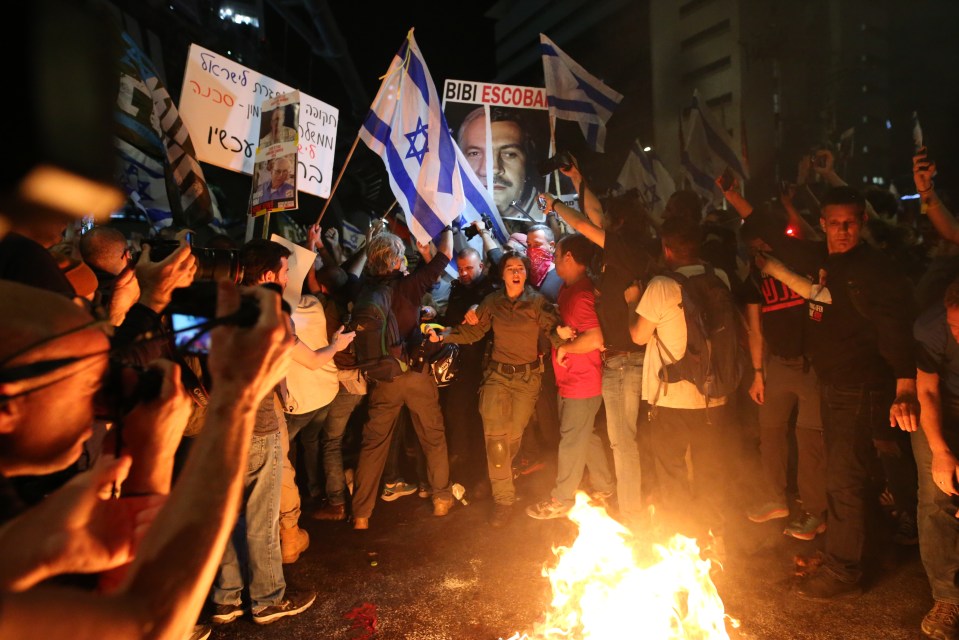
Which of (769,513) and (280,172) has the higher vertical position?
(280,172)

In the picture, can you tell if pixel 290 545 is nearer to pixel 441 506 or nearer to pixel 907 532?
pixel 441 506

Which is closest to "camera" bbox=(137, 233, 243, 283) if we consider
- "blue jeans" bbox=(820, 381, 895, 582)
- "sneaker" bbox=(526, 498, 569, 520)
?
"sneaker" bbox=(526, 498, 569, 520)

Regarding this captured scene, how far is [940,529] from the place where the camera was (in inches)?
138

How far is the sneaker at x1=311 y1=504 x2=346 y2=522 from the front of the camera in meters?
5.48

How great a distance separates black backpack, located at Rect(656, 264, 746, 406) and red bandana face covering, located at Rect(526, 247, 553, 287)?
7.24ft

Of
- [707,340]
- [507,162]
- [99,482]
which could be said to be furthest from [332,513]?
[507,162]

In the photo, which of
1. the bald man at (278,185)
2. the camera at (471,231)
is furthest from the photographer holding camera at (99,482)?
the camera at (471,231)

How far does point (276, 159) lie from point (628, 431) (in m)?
4.22

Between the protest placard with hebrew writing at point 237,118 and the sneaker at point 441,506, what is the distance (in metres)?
3.52

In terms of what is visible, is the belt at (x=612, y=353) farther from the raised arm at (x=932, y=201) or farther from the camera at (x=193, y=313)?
the camera at (x=193, y=313)

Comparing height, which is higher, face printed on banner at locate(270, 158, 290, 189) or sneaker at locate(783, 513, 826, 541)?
face printed on banner at locate(270, 158, 290, 189)

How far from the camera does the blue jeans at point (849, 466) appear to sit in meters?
3.82

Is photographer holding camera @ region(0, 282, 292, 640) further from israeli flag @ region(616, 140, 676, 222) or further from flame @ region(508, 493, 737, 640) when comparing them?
israeli flag @ region(616, 140, 676, 222)

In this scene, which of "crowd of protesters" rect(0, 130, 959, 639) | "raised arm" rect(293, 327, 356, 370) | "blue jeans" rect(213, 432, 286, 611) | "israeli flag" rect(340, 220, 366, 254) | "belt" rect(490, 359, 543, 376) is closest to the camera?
"crowd of protesters" rect(0, 130, 959, 639)
